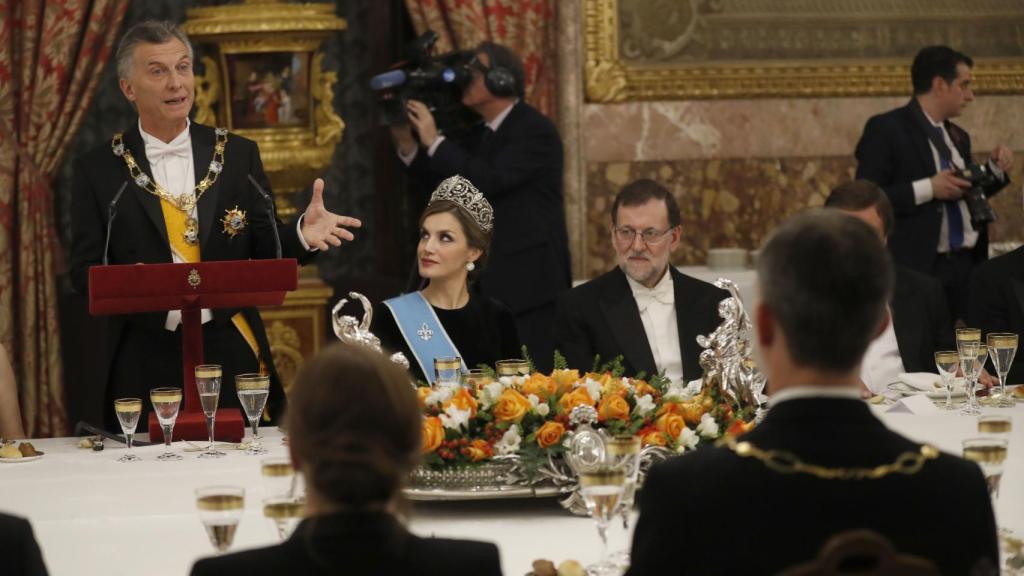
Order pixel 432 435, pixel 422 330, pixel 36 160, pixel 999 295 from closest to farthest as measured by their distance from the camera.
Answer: pixel 432 435, pixel 422 330, pixel 999 295, pixel 36 160

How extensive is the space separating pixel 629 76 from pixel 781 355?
17.0 ft

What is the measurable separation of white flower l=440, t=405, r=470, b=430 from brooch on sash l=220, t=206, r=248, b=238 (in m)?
1.36

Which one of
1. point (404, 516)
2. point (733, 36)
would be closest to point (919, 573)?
point (404, 516)

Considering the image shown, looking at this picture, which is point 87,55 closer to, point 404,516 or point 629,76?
point 629,76

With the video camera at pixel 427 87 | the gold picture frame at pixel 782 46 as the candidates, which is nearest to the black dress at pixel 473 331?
the video camera at pixel 427 87

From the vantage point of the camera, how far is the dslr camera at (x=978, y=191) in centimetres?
631

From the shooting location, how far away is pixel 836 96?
7.13 m

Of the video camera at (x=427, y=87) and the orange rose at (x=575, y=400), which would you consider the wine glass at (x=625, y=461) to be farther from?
the video camera at (x=427, y=87)

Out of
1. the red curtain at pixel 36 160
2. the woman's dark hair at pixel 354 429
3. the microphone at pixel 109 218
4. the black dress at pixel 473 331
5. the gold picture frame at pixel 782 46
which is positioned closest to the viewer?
the woman's dark hair at pixel 354 429

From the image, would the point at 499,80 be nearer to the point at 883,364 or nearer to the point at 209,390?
the point at 883,364

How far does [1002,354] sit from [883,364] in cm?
65

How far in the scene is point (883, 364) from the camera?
448 cm

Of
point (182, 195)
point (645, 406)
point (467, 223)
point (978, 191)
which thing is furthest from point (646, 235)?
point (978, 191)

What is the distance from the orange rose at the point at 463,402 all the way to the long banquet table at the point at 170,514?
0.18 metres
